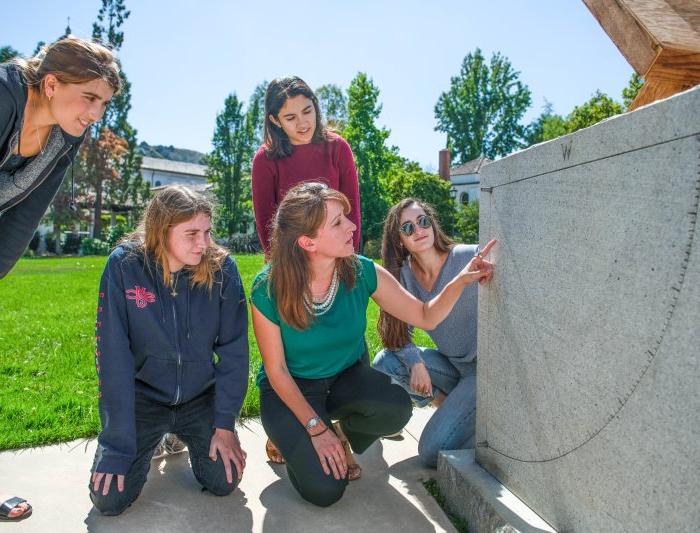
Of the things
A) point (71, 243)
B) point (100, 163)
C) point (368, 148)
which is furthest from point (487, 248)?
point (100, 163)

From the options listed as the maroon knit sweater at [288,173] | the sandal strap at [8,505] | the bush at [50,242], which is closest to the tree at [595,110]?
the maroon knit sweater at [288,173]

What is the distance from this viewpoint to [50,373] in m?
4.27

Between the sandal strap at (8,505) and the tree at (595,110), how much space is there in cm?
1772

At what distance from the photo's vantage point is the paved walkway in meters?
2.27

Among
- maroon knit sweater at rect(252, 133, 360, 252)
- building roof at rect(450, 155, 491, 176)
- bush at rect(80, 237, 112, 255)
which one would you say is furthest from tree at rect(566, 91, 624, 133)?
bush at rect(80, 237, 112, 255)

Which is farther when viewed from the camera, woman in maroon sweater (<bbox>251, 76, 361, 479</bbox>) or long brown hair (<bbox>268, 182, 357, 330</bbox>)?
woman in maroon sweater (<bbox>251, 76, 361, 479</bbox>)

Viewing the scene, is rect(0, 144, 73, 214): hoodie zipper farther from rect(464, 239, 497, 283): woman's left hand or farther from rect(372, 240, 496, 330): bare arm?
rect(464, 239, 497, 283): woman's left hand

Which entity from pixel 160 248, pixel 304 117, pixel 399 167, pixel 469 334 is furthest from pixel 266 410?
pixel 399 167

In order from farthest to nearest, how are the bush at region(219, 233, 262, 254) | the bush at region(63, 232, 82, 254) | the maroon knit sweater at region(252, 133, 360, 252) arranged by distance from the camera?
1. the bush at region(63, 232, 82, 254)
2. the bush at region(219, 233, 262, 254)
3. the maroon knit sweater at region(252, 133, 360, 252)

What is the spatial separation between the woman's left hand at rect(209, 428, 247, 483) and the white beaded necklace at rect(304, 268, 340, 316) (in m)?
0.65

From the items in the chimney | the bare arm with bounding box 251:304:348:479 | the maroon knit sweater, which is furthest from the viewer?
the chimney

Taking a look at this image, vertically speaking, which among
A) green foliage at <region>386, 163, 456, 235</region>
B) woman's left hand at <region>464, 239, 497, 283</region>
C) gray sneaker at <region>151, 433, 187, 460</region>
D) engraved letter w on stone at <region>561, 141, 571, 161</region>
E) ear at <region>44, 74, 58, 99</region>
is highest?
green foliage at <region>386, 163, 456, 235</region>

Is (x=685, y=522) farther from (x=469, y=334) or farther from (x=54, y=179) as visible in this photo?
(x=54, y=179)

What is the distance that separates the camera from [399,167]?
31094 millimetres
